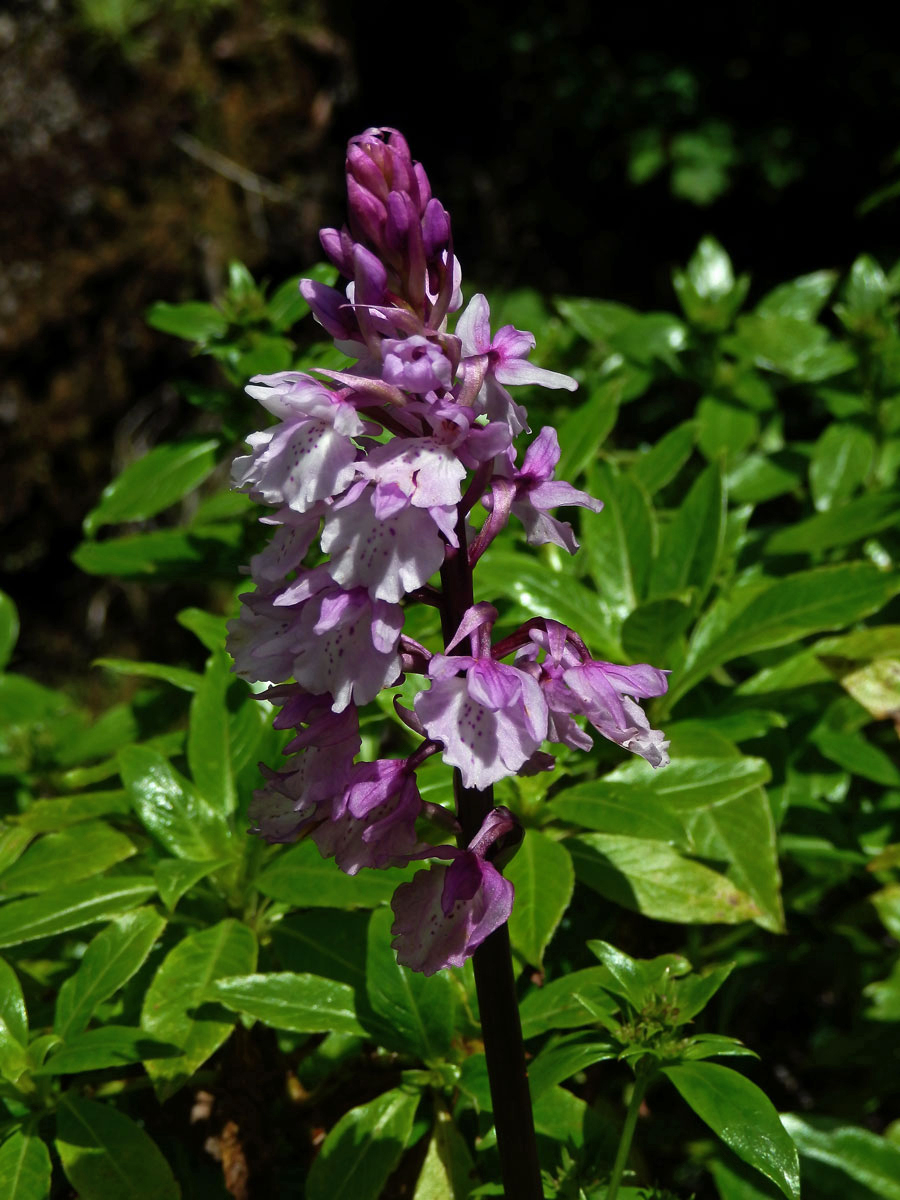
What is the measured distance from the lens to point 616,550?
1827mm

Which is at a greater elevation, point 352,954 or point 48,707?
point 352,954

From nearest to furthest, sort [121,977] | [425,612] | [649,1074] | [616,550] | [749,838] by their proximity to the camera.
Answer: [649,1074] < [121,977] < [749,838] < [425,612] < [616,550]

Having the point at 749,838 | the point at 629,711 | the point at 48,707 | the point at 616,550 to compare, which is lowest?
the point at 48,707

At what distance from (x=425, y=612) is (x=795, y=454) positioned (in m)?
1.02

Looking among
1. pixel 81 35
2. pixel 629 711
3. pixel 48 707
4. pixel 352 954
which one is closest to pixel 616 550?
pixel 352 954

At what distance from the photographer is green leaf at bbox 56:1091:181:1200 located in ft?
3.86

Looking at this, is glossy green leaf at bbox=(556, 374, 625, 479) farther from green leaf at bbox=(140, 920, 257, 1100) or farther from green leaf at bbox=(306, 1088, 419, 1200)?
green leaf at bbox=(306, 1088, 419, 1200)

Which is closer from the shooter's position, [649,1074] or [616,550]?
[649,1074]

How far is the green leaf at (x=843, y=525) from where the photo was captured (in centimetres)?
184

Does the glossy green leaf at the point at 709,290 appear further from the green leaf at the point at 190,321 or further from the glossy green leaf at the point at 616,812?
the glossy green leaf at the point at 616,812

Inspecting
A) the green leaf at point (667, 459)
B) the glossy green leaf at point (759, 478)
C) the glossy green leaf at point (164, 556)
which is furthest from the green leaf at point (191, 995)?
the glossy green leaf at point (759, 478)

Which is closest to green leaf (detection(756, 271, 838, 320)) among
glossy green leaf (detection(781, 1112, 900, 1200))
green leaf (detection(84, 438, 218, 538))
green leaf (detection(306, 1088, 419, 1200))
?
green leaf (detection(84, 438, 218, 538))

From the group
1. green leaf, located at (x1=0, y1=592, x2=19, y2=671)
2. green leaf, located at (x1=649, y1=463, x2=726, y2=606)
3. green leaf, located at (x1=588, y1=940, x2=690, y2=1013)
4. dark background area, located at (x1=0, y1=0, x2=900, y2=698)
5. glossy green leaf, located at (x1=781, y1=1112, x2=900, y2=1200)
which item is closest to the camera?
green leaf, located at (x1=588, y1=940, x2=690, y2=1013)

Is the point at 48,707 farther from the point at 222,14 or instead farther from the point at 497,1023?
the point at 222,14
